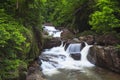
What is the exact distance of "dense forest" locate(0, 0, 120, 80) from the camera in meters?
10.2

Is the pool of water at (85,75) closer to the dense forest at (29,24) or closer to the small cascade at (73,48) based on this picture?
the dense forest at (29,24)

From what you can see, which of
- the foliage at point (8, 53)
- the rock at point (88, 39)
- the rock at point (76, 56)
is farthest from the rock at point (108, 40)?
the foliage at point (8, 53)

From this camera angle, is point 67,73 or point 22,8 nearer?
point 22,8

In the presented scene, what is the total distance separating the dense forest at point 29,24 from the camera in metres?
10.2

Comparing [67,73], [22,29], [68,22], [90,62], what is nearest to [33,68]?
[67,73]

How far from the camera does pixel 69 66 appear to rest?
1927 cm

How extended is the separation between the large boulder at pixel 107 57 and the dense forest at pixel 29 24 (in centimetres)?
165

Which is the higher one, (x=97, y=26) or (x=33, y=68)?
(x=97, y=26)

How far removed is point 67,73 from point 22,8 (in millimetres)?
5648

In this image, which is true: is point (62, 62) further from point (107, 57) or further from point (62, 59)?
point (107, 57)

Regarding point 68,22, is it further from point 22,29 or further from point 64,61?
point 22,29

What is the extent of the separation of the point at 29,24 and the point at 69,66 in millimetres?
4854

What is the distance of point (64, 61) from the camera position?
20641 millimetres

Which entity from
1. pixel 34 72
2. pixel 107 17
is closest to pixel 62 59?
pixel 34 72
